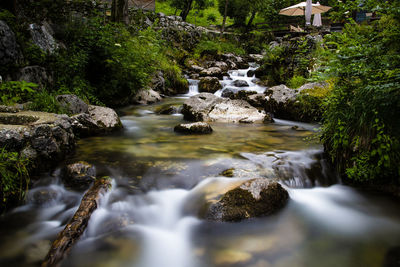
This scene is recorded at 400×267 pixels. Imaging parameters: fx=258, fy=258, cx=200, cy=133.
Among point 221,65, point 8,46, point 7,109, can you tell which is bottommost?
point 7,109

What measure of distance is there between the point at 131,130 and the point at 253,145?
10.4 feet

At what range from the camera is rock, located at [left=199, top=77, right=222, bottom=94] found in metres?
12.7

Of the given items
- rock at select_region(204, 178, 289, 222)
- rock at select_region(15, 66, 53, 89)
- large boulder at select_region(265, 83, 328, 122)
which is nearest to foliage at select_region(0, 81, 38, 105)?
rock at select_region(15, 66, 53, 89)

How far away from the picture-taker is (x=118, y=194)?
11.4 ft

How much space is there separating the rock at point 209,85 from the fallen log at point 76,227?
9.75 metres

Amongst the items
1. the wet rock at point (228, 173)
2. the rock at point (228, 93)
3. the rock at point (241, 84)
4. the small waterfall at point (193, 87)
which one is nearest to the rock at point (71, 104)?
the wet rock at point (228, 173)

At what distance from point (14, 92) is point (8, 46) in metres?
1.18

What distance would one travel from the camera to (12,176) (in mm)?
3053

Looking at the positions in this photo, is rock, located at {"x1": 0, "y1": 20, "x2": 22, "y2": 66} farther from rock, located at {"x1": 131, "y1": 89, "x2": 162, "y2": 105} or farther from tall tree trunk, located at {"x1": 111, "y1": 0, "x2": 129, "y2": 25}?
tall tree trunk, located at {"x1": 111, "y1": 0, "x2": 129, "y2": 25}

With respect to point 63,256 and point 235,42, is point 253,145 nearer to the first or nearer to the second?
point 63,256

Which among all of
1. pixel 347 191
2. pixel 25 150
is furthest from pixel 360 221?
pixel 25 150

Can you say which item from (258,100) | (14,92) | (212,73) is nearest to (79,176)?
(14,92)

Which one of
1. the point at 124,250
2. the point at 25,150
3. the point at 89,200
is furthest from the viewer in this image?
the point at 25,150

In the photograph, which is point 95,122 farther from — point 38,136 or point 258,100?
point 258,100
